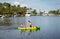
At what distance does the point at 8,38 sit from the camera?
1452 inches

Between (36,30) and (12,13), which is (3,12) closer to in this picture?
(12,13)

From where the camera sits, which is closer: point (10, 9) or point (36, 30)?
point (36, 30)

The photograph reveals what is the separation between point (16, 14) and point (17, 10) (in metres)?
3.37

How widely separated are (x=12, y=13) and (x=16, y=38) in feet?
439

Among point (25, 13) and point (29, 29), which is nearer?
point (29, 29)

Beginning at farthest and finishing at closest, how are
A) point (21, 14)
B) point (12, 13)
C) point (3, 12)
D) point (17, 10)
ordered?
1. point (21, 14)
2. point (17, 10)
3. point (12, 13)
4. point (3, 12)

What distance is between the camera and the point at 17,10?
604 ft

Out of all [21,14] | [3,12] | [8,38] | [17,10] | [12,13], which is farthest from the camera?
[21,14]

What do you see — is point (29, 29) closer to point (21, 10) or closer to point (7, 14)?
point (7, 14)

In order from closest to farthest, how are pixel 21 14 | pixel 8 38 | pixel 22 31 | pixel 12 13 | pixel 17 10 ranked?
pixel 8 38 → pixel 22 31 → pixel 12 13 → pixel 17 10 → pixel 21 14

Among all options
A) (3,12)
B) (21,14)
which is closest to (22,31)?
(3,12)

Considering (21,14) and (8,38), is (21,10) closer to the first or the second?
(21,14)

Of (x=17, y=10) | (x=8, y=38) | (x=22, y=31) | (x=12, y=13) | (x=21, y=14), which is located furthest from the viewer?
(x=21, y=14)

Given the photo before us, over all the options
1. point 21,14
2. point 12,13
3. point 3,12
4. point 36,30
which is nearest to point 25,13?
point 21,14
